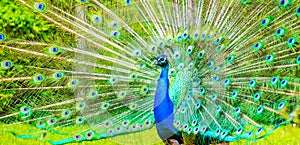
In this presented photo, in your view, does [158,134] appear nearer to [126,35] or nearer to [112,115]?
[112,115]

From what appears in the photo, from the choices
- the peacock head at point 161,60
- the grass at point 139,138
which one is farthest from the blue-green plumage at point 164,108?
the grass at point 139,138

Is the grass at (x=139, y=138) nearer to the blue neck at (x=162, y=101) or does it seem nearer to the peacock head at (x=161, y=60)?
the blue neck at (x=162, y=101)

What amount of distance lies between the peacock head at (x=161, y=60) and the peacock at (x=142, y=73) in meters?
0.26

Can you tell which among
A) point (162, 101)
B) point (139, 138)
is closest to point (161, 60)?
point (162, 101)

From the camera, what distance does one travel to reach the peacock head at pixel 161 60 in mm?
3503

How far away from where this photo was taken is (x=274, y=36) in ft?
12.9

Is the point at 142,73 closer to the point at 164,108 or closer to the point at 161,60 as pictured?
the point at 164,108

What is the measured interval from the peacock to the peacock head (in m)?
0.26

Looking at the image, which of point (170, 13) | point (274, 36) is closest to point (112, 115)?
point (170, 13)

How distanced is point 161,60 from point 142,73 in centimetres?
43

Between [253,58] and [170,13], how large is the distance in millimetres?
726

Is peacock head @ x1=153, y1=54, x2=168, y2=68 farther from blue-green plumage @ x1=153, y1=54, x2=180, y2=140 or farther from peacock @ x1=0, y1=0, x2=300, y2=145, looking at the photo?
peacock @ x1=0, y1=0, x2=300, y2=145

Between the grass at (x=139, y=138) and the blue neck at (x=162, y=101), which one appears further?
the grass at (x=139, y=138)

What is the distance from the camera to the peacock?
3.87 metres
